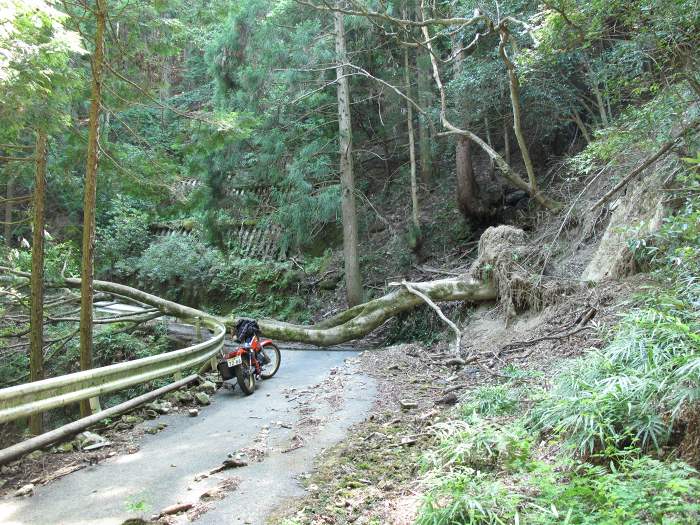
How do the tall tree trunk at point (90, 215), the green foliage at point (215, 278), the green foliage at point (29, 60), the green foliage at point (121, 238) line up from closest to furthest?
the green foliage at point (29, 60)
the tall tree trunk at point (90, 215)
the green foliage at point (215, 278)
the green foliage at point (121, 238)

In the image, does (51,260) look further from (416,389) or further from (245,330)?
(416,389)

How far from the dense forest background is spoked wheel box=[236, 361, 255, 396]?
2520 mm

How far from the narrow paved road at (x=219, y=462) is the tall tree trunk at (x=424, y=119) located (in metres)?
11.6

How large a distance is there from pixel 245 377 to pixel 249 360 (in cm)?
31

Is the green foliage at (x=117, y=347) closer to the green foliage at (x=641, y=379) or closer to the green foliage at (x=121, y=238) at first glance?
the green foliage at (x=121, y=238)

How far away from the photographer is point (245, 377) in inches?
331

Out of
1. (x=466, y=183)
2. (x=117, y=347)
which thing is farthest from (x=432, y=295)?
(x=117, y=347)

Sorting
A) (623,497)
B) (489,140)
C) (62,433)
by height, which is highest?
(489,140)

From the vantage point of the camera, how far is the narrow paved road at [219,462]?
402cm

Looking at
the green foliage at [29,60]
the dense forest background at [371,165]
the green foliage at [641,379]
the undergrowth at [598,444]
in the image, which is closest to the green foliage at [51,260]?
the dense forest background at [371,165]

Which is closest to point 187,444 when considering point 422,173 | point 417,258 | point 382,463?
point 382,463

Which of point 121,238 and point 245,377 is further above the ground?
point 121,238

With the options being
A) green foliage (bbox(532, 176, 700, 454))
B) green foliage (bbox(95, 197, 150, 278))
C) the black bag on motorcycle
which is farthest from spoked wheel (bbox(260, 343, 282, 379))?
green foliage (bbox(95, 197, 150, 278))

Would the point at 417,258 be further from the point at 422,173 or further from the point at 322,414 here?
the point at 322,414
